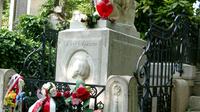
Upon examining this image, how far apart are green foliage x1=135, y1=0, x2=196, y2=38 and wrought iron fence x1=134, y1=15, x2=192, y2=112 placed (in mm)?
4265

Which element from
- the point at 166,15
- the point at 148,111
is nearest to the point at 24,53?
the point at 166,15

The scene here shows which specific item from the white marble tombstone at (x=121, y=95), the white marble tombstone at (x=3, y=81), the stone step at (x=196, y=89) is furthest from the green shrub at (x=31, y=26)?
the white marble tombstone at (x=121, y=95)

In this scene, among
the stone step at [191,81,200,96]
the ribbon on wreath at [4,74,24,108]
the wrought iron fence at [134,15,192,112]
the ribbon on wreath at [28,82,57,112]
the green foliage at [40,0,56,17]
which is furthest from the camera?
the green foliage at [40,0,56,17]

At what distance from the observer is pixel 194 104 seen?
7.12 m

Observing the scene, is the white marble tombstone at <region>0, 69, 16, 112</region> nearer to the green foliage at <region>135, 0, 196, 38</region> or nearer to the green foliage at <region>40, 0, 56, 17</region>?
the green foliage at <region>135, 0, 196, 38</region>

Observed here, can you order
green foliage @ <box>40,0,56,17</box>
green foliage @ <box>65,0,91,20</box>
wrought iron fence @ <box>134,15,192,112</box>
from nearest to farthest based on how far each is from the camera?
wrought iron fence @ <box>134,15,192,112</box> < green foliage @ <box>40,0,56,17</box> < green foliage @ <box>65,0,91,20</box>

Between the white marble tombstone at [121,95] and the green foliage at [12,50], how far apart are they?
22.4 feet

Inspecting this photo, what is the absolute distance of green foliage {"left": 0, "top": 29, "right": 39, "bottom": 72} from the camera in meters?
11.7

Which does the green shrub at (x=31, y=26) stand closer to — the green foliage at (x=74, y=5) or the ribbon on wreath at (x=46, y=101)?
the green foliage at (x=74, y=5)

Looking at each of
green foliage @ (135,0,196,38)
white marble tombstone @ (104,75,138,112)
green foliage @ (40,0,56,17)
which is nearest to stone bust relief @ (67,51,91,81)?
white marble tombstone @ (104,75,138,112)

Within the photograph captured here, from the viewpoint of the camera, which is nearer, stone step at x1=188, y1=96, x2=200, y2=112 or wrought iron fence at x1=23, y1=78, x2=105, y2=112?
wrought iron fence at x1=23, y1=78, x2=105, y2=112

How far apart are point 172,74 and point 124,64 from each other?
1.01 m

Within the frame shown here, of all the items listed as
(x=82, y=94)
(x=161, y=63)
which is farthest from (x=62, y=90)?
(x=161, y=63)

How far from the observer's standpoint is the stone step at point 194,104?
7.02 meters
